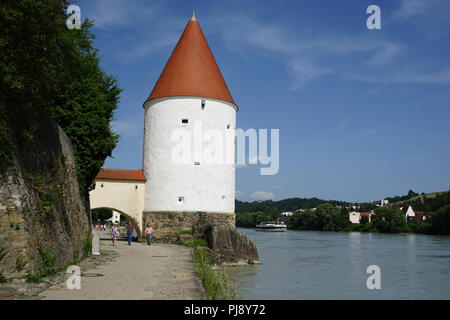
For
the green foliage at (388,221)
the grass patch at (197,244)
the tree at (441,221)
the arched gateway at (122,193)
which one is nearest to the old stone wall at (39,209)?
the grass patch at (197,244)

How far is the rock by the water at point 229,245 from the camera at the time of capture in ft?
66.3

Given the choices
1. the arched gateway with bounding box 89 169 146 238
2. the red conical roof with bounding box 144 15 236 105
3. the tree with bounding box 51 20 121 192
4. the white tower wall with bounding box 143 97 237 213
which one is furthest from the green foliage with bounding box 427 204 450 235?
the tree with bounding box 51 20 121 192

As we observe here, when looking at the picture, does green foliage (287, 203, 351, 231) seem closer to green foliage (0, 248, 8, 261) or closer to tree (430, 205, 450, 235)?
tree (430, 205, 450, 235)

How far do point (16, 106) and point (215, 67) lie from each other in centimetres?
1695

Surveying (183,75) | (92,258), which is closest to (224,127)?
(183,75)

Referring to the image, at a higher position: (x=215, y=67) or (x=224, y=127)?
(x=215, y=67)

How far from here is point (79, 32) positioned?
18.0 m

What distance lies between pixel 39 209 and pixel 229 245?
11941mm

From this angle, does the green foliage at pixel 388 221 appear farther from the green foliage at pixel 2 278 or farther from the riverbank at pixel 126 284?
the green foliage at pixel 2 278

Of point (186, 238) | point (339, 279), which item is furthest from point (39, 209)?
point (186, 238)

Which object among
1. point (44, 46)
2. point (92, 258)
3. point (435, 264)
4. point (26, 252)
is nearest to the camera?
point (26, 252)

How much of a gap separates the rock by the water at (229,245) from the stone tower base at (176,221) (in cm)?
138

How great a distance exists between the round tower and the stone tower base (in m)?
0.19
